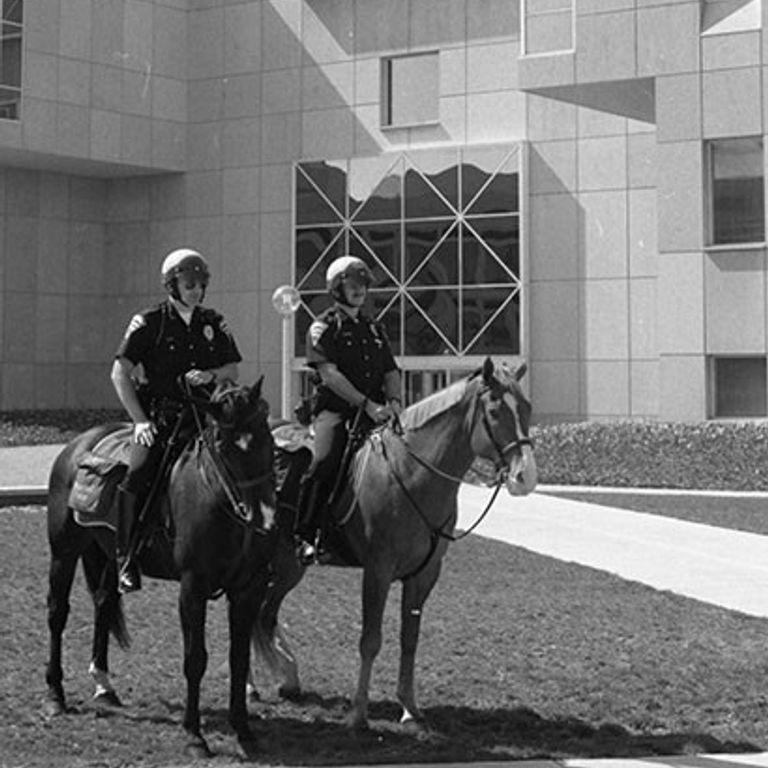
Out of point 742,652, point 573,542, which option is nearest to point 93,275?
point 573,542

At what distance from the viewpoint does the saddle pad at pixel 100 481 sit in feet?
28.8

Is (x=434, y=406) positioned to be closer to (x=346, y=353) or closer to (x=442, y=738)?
(x=346, y=353)

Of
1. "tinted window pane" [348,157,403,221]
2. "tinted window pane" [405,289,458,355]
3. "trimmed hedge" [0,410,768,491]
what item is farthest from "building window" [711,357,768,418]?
"tinted window pane" [348,157,403,221]

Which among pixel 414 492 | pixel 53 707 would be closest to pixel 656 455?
pixel 414 492

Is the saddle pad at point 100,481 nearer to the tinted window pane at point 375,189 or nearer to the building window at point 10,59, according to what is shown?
the tinted window pane at point 375,189

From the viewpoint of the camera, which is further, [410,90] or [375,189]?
[410,90]

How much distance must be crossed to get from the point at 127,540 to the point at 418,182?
2915 centimetres

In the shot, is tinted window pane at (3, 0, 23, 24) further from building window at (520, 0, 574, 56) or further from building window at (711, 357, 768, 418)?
building window at (711, 357, 768, 418)

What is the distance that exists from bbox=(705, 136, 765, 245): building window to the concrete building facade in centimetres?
4

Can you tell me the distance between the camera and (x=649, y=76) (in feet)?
98.2

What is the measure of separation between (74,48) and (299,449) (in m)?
32.3

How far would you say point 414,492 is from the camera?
876 cm

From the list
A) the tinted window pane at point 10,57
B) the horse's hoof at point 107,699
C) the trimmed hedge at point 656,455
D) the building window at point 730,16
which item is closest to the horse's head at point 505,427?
the horse's hoof at point 107,699

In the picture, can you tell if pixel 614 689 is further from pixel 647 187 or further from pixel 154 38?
pixel 154 38
